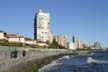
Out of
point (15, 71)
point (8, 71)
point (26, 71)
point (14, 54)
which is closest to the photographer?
point (8, 71)

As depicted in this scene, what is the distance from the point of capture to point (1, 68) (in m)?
26.5

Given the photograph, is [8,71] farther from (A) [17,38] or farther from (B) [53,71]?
(A) [17,38]

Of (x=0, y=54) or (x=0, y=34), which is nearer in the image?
(x=0, y=54)

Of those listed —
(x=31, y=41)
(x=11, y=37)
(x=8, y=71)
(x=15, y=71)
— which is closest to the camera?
(x=8, y=71)

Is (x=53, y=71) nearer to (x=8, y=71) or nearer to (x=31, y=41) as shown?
(x=8, y=71)

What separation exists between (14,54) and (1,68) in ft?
94.0

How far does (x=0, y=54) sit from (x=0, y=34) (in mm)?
103196

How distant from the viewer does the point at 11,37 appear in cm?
16700

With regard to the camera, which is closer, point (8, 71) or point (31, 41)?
point (8, 71)

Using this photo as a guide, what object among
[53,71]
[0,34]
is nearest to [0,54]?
[53,71]

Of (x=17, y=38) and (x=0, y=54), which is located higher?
(x=17, y=38)

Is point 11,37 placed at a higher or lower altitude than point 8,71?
higher

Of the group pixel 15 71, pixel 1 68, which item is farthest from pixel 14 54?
pixel 1 68

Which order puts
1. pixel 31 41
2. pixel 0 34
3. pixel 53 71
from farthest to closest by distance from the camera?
1. pixel 31 41
2. pixel 0 34
3. pixel 53 71
